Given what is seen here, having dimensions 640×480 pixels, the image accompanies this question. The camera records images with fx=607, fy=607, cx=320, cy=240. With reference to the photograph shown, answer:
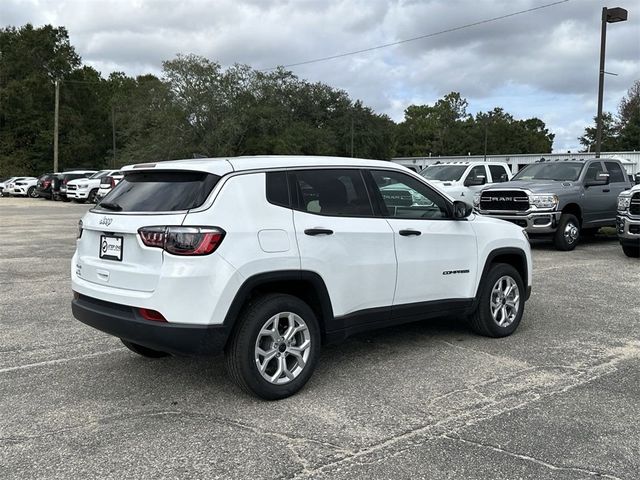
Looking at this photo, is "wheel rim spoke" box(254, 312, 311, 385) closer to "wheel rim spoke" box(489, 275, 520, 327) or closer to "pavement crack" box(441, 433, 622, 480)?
"pavement crack" box(441, 433, 622, 480)

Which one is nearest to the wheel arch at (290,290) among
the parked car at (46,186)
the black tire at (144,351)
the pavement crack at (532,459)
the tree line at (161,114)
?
the pavement crack at (532,459)

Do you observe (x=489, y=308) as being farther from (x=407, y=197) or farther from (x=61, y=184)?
(x=61, y=184)

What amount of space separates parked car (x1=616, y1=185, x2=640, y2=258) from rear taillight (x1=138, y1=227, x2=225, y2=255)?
948 cm

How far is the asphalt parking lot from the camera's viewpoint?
3422 mm

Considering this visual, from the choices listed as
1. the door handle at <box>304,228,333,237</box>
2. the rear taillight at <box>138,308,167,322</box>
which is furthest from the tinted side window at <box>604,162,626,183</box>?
the rear taillight at <box>138,308,167,322</box>

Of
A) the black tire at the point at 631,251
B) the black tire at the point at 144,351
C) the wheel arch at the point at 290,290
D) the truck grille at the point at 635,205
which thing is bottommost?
the black tire at the point at 144,351

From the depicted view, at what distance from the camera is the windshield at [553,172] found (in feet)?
44.3

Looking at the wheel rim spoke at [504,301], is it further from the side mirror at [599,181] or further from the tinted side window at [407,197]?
the side mirror at [599,181]

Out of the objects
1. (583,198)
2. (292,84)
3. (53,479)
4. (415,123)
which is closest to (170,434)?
(53,479)

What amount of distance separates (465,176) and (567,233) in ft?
12.3

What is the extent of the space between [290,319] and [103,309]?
1333 mm

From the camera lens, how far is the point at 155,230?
13.1ft

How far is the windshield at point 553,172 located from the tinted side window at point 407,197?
9.06 metres

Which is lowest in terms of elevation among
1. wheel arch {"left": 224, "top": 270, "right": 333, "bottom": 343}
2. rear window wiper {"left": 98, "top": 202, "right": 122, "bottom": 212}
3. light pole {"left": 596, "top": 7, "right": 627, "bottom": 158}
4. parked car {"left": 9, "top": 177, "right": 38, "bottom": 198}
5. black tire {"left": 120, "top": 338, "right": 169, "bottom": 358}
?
black tire {"left": 120, "top": 338, "right": 169, "bottom": 358}
